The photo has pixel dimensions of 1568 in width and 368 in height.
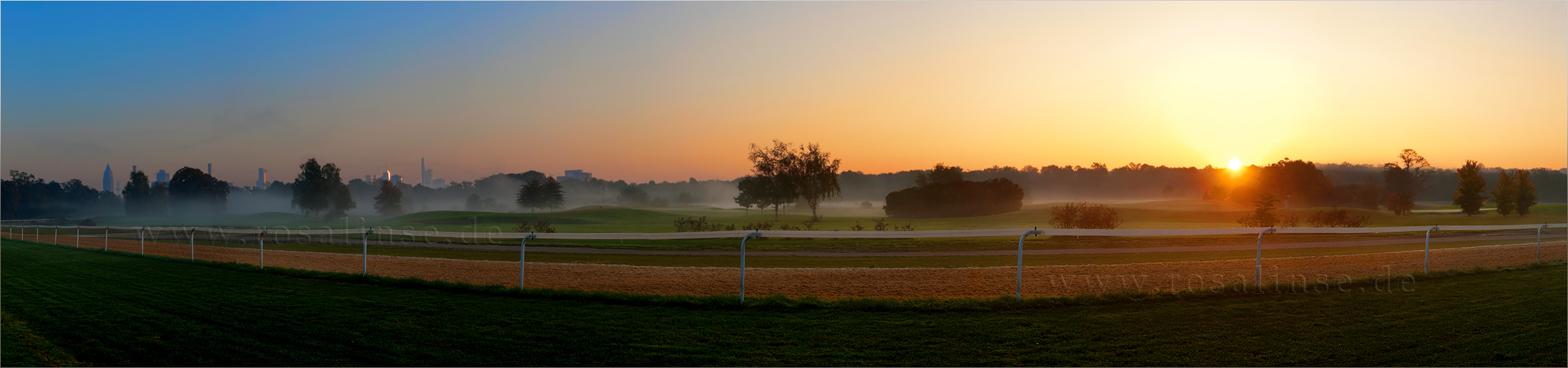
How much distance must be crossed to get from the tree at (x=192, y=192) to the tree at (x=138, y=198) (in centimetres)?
240

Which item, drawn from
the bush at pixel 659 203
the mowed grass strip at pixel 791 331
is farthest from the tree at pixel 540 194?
the mowed grass strip at pixel 791 331

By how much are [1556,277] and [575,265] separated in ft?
57.1

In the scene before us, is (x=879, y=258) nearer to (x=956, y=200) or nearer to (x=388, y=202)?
(x=956, y=200)

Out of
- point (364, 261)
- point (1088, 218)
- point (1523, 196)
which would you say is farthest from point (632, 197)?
point (364, 261)

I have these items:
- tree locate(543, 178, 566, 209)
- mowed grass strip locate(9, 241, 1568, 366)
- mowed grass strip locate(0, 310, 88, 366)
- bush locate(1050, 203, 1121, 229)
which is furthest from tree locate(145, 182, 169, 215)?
mowed grass strip locate(0, 310, 88, 366)

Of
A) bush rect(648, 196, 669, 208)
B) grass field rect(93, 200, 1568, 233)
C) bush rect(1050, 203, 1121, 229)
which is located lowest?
grass field rect(93, 200, 1568, 233)

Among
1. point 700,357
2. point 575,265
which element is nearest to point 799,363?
point 700,357

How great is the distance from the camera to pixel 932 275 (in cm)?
1308

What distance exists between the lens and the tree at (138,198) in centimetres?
9788

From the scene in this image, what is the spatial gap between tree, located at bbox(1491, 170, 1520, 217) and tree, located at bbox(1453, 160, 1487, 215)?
0.83m

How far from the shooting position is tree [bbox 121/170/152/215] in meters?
97.9

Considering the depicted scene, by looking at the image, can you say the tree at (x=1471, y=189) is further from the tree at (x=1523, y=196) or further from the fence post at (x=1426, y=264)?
the fence post at (x=1426, y=264)

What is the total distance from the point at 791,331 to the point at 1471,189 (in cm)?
6053

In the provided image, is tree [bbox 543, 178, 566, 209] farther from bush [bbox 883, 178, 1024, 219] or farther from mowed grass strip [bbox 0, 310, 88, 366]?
mowed grass strip [bbox 0, 310, 88, 366]
